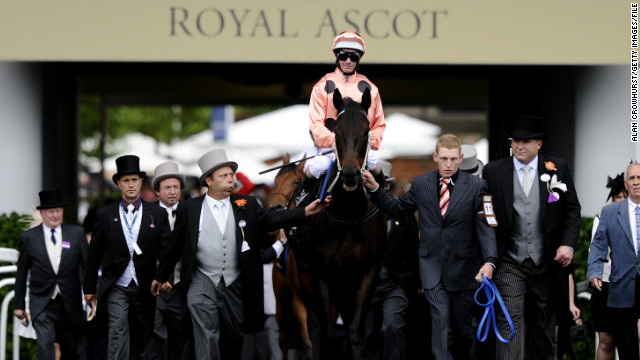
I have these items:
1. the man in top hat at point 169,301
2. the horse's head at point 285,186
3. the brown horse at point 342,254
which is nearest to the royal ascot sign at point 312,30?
the horse's head at point 285,186

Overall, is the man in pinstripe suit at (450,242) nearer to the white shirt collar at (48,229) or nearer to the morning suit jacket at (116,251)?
the morning suit jacket at (116,251)

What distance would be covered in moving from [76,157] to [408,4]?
7308mm

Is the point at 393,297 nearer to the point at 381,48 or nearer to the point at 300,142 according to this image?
the point at 381,48

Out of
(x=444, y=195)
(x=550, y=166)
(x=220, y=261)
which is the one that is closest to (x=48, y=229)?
(x=220, y=261)

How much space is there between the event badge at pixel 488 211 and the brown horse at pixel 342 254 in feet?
2.97

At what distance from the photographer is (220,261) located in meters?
8.42

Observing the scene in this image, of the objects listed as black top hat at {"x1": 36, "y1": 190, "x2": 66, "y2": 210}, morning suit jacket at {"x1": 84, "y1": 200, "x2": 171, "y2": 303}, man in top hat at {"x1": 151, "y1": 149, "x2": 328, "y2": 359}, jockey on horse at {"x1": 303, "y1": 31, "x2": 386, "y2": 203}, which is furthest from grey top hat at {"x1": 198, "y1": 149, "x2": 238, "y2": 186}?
black top hat at {"x1": 36, "y1": 190, "x2": 66, "y2": 210}

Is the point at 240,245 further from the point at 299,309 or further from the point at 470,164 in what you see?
the point at 470,164

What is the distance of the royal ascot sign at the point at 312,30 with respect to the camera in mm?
10984

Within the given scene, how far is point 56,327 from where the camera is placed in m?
9.81

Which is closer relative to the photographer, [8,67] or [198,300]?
[198,300]

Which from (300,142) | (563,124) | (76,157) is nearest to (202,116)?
(300,142)

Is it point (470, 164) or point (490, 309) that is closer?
point (490, 309)

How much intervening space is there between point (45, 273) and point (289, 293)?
251cm
